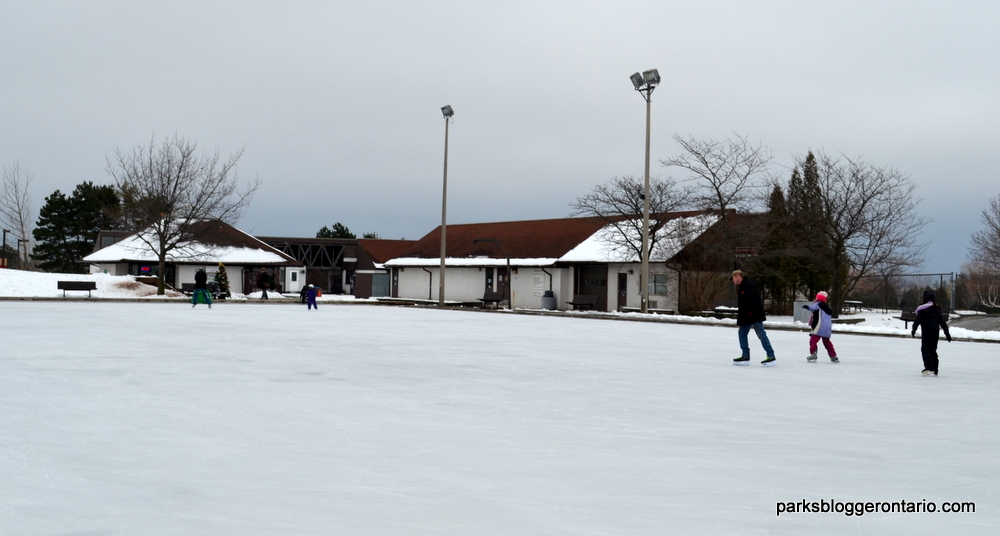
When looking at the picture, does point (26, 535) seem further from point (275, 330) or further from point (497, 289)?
point (497, 289)

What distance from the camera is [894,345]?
20.9 m

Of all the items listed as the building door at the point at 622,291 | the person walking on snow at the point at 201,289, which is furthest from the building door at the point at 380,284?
the person walking on snow at the point at 201,289

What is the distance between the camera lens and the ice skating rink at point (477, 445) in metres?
5.16

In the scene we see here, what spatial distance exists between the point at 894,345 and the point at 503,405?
49.1 ft

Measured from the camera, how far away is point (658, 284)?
44.1 meters

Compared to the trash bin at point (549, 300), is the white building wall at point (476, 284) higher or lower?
higher

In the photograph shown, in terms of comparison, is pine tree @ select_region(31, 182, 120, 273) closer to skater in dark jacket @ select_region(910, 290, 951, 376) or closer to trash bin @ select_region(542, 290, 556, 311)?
trash bin @ select_region(542, 290, 556, 311)

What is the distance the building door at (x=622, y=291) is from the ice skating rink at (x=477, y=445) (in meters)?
30.6

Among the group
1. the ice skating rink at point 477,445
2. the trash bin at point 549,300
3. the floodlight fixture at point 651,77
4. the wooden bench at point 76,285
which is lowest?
the ice skating rink at point 477,445

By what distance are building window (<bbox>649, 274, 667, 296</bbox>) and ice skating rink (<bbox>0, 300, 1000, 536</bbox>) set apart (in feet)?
93.5

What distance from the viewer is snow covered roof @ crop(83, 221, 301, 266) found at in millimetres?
54791

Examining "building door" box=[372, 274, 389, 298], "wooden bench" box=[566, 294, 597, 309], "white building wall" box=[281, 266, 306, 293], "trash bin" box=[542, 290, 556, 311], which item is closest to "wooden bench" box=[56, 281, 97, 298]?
"white building wall" box=[281, 266, 306, 293]

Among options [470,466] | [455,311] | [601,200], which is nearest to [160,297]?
[455,311]

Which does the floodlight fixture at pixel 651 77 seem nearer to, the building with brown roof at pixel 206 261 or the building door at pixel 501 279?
the building door at pixel 501 279
